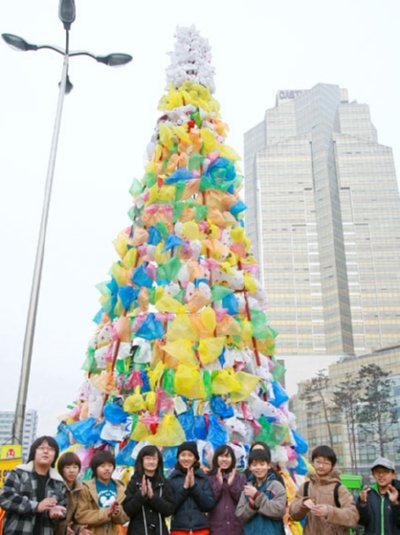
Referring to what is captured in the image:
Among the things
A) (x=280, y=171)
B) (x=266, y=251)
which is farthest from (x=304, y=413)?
(x=280, y=171)

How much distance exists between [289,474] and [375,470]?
177cm

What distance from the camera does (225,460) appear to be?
12.5ft

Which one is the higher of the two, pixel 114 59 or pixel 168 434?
pixel 114 59

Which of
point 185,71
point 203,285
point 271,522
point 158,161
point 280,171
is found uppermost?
point 280,171

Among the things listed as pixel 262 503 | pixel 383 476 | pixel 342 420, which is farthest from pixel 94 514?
pixel 342 420

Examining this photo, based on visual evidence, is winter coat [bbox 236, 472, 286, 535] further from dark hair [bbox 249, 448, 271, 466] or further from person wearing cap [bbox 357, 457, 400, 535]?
person wearing cap [bbox 357, 457, 400, 535]

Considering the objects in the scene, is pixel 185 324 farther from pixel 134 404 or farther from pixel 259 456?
pixel 259 456

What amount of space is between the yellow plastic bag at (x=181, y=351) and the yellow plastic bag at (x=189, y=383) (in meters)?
0.06

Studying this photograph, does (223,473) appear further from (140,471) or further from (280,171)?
(280,171)

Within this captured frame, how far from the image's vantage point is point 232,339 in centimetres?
518

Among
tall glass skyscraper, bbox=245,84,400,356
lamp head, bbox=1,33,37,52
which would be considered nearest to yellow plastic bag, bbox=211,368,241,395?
lamp head, bbox=1,33,37,52

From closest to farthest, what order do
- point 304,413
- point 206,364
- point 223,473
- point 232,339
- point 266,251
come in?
1. point 223,473
2. point 206,364
3. point 232,339
4. point 304,413
5. point 266,251

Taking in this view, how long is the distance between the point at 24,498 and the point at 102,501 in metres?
0.62

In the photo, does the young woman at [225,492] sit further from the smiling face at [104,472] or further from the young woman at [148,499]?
the smiling face at [104,472]
